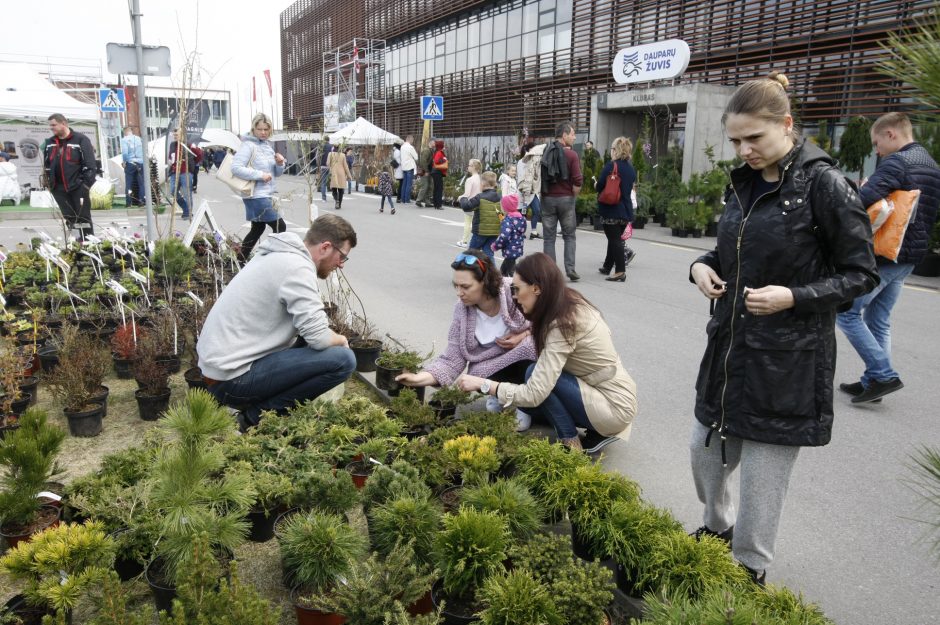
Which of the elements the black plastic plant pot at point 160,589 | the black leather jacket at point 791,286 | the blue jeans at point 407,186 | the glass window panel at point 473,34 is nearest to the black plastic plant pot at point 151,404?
the black plastic plant pot at point 160,589

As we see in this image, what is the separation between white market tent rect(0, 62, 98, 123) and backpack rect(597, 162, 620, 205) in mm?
14738

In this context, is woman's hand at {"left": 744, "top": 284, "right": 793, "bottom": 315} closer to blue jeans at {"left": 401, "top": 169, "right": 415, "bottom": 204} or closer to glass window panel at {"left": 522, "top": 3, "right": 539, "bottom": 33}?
blue jeans at {"left": 401, "top": 169, "right": 415, "bottom": 204}

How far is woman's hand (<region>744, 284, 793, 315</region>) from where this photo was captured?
2.18 m

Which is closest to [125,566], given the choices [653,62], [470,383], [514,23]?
[470,383]

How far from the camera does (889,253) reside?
4.67 metres

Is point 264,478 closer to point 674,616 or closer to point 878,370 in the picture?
point 674,616

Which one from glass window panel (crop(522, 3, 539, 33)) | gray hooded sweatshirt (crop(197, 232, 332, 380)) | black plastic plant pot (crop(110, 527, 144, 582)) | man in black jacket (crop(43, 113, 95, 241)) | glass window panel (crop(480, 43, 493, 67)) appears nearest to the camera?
black plastic plant pot (crop(110, 527, 144, 582))

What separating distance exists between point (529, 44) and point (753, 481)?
88.4ft

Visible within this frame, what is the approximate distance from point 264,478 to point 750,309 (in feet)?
7.07

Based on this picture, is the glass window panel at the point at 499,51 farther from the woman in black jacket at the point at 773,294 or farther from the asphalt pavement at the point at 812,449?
the woman in black jacket at the point at 773,294

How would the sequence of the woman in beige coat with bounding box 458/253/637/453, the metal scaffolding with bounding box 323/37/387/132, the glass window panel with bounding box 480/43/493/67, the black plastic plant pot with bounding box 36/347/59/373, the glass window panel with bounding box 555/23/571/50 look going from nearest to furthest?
the woman in beige coat with bounding box 458/253/637/453 < the black plastic plant pot with bounding box 36/347/59/373 < the glass window panel with bounding box 555/23/571/50 < the glass window panel with bounding box 480/43/493/67 < the metal scaffolding with bounding box 323/37/387/132

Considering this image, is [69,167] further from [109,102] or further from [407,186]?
[407,186]

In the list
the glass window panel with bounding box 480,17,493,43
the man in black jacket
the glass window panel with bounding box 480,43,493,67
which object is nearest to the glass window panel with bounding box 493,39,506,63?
the glass window panel with bounding box 480,43,493,67

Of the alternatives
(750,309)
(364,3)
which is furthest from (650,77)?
(364,3)
